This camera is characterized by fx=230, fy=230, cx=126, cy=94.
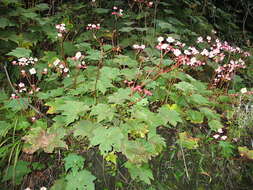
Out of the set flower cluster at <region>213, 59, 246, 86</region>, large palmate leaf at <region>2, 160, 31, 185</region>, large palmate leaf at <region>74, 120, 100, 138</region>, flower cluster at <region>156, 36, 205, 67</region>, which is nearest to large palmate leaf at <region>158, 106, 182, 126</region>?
flower cluster at <region>156, 36, 205, 67</region>

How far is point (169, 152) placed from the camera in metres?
2.15

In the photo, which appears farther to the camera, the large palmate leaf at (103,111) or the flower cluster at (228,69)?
the flower cluster at (228,69)

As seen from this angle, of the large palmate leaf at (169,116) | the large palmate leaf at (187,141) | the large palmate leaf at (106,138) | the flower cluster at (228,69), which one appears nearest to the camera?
the large palmate leaf at (106,138)

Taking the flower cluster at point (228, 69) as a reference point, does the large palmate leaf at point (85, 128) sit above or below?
below

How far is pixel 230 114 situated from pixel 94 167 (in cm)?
149

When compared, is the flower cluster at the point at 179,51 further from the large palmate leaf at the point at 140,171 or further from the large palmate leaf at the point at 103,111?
the large palmate leaf at the point at 140,171

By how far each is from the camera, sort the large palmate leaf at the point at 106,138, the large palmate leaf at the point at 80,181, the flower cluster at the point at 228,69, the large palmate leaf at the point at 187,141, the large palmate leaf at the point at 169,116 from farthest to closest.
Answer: the flower cluster at the point at 228,69 < the large palmate leaf at the point at 187,141 < the large palmate leaf at the point at 169,116 < the large palmate leaf at the point at 80,181 < the large palmate leaf at the point at 106,138

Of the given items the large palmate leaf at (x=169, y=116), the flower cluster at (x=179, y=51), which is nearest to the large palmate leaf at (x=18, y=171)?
the large palmate leaf at (x=169, y=116)

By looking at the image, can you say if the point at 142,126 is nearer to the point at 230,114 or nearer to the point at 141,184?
the point at 141,184

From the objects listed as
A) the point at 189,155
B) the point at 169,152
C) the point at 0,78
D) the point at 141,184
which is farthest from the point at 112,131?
the point at 0,78

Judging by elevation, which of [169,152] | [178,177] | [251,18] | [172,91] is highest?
[251,18]

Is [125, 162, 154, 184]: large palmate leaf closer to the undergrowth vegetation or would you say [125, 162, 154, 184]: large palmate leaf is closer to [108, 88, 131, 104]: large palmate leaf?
the undergrowth vegetation

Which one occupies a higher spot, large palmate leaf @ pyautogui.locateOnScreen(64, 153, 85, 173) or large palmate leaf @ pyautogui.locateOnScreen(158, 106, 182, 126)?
large palmate leaf @ pyautogui.locateOnScreen(158, 106, 182, 126)

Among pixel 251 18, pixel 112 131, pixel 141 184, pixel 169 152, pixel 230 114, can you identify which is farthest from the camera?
pixel 251 18
